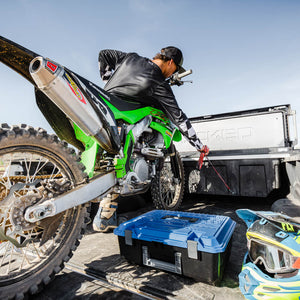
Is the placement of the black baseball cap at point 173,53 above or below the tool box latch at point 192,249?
above

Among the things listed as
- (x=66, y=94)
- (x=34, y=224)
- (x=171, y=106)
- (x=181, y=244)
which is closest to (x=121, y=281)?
(x=181, y=244)

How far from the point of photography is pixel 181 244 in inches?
55.9

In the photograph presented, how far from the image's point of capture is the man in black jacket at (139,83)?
2.17m

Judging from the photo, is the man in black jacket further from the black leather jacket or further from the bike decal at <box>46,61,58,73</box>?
the bike decal at <box>46,61,58,73</box>

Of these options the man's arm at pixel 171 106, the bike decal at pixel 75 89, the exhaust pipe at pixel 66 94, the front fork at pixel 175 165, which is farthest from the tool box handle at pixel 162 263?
the front fork at pixel 175 165

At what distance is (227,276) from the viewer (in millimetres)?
1494

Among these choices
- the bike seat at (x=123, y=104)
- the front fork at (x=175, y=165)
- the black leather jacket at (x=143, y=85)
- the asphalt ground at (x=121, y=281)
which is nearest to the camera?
the asphalt ground at (x=121, y=281)

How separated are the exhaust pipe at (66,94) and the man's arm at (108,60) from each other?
1134mm

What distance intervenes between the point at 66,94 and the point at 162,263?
1.37 meters

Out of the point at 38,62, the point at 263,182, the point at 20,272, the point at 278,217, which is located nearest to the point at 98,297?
the point at 20,272

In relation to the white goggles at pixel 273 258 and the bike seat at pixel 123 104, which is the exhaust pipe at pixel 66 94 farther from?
the white goggles at pixel 273 258

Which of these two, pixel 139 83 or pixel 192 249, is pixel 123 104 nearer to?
pixel 139 83

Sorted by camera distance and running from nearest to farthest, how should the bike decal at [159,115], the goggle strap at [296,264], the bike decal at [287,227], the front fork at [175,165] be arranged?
1. the goggle strap at [296,264]
2. the bike decal at [287,227]
3. the bike decal at [159,115]
4. the front fork at [175,165]

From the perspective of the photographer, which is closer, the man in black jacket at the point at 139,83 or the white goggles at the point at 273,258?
the white goggles at the point at 273,258
